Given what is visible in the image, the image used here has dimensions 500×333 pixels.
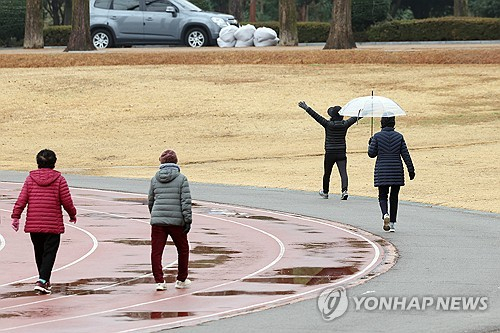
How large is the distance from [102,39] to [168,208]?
39822 millimetres

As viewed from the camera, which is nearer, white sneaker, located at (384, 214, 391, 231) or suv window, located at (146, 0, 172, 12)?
white sneaker, located at (384, 214, 391, 231)

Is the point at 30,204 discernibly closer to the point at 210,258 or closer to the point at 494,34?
the point at 210,258

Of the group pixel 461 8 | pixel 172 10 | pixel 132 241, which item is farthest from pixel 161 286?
pixel 461 8

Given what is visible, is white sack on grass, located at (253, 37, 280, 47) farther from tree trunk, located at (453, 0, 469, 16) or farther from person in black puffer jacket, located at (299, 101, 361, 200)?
person in black puffer jacket, located at (299, 101, 361, 200)

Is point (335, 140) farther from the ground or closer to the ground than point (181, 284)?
farther from the ground

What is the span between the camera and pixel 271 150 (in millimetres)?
34812

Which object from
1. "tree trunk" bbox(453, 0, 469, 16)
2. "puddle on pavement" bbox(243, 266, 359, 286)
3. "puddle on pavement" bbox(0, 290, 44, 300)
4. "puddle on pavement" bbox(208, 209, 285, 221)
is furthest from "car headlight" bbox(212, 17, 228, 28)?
"puddle on pavement" bbox(0, 290, 44, 300)

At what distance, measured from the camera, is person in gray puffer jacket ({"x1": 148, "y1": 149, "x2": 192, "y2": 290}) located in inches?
552

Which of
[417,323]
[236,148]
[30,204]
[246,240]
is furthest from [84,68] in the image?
[417,323]

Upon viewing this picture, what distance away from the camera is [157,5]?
51375 millimetres

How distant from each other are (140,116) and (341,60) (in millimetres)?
9357

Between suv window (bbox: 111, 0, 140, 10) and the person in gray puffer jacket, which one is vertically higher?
suv window (bbox: 111, 0, 140, 10)

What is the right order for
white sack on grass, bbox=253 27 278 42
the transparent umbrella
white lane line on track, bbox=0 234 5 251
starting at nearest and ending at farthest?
white lane line on track, bbox=0 234 5 251, the transparent umbrella, white sack on grass, bbox=253 27 278 42

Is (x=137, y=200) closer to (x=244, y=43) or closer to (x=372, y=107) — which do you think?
(x=372, y=107)
